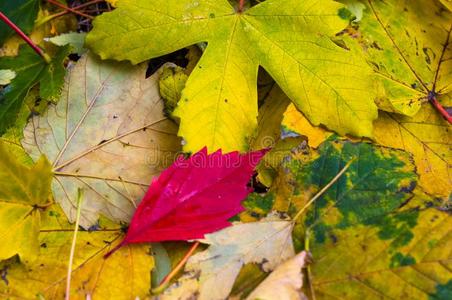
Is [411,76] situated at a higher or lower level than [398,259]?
higher

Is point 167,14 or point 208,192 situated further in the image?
point 167,14

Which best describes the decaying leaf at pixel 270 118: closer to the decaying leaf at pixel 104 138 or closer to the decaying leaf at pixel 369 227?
the decaying leaf at pixel 369 227

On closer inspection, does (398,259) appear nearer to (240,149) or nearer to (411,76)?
(240,149)

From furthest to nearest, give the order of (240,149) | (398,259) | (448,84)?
(448,84), (240,149), (398,259)

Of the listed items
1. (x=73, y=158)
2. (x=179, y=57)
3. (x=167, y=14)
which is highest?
(x=167, y=14)

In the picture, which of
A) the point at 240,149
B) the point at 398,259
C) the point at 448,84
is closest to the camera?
the point at 398,259

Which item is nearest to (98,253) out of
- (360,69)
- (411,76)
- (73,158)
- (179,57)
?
(73,158)
